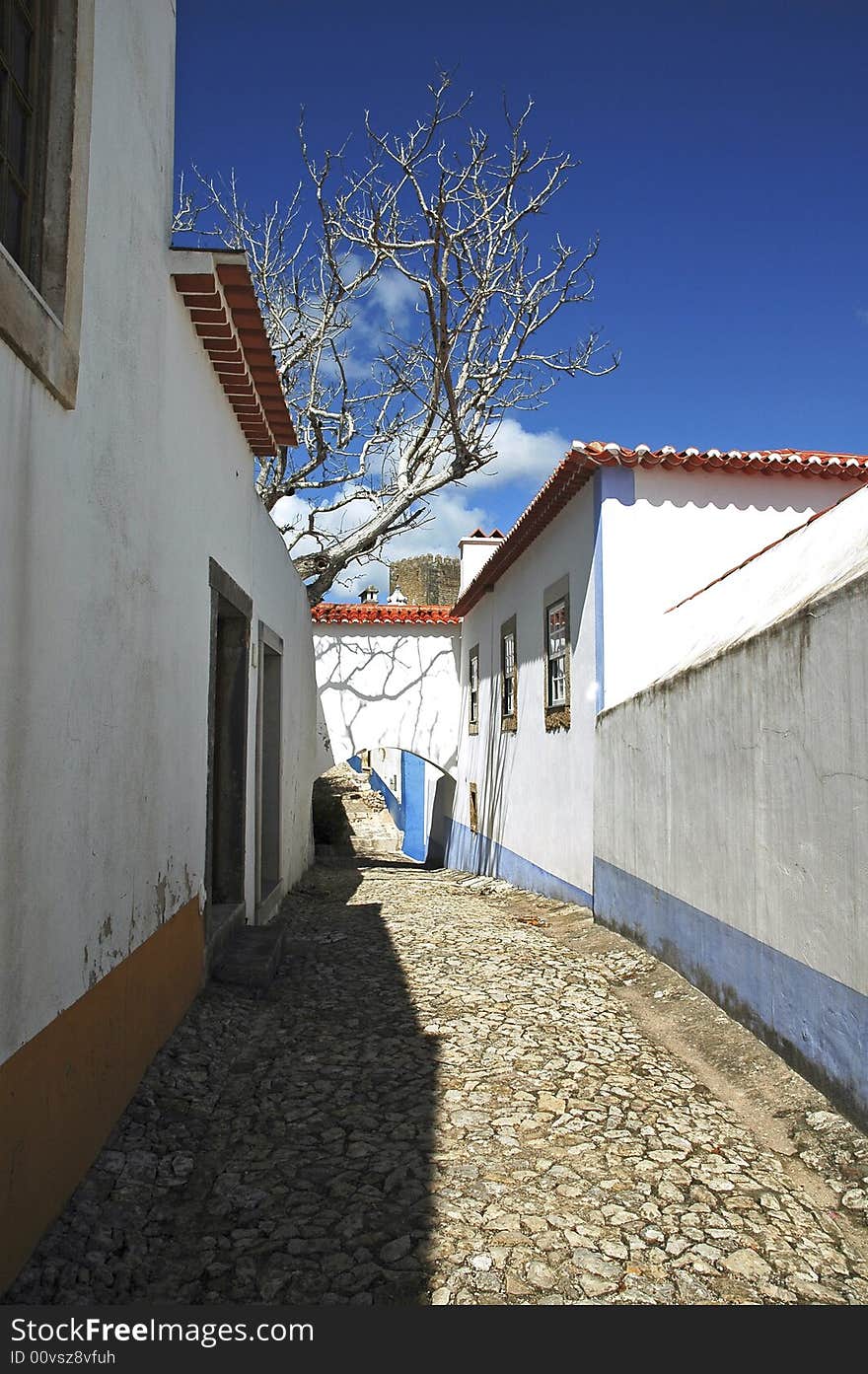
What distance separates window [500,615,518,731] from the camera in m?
11.9

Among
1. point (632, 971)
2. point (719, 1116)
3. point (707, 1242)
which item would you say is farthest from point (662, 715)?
point (707, 1242)

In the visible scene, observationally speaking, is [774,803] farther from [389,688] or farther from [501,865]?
[389,688]

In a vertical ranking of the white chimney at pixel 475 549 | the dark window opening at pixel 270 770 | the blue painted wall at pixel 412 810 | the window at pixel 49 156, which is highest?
the white chimney at pixel 475 549

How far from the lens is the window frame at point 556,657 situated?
9227mm

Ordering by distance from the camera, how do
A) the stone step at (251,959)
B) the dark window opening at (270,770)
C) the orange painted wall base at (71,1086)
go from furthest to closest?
1. the dark window opening at (270,770)
2. the stone step at (251,959)
3. the orange painted wall base at (71,1086)

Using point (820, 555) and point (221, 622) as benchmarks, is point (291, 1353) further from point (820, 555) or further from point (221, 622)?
point (221, 622)

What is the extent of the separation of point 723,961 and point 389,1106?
6.29ft

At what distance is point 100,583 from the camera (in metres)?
3.36

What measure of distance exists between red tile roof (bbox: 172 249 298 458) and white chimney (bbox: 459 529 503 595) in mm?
8855

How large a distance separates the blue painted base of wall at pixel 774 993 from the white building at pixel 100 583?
267 centimetres

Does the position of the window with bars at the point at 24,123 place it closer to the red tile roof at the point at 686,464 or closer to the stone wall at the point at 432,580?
the red tile roof at the point at 686,464

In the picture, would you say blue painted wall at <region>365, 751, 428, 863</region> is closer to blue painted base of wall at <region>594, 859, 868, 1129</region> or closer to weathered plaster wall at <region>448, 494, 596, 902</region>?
weathered plaster wall at <region>448, 494, 596, 902</region>

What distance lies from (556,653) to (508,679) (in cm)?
260

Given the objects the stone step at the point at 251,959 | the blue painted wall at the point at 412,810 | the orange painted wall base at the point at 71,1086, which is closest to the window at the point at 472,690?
the blue painted wall at the point at 412,810
